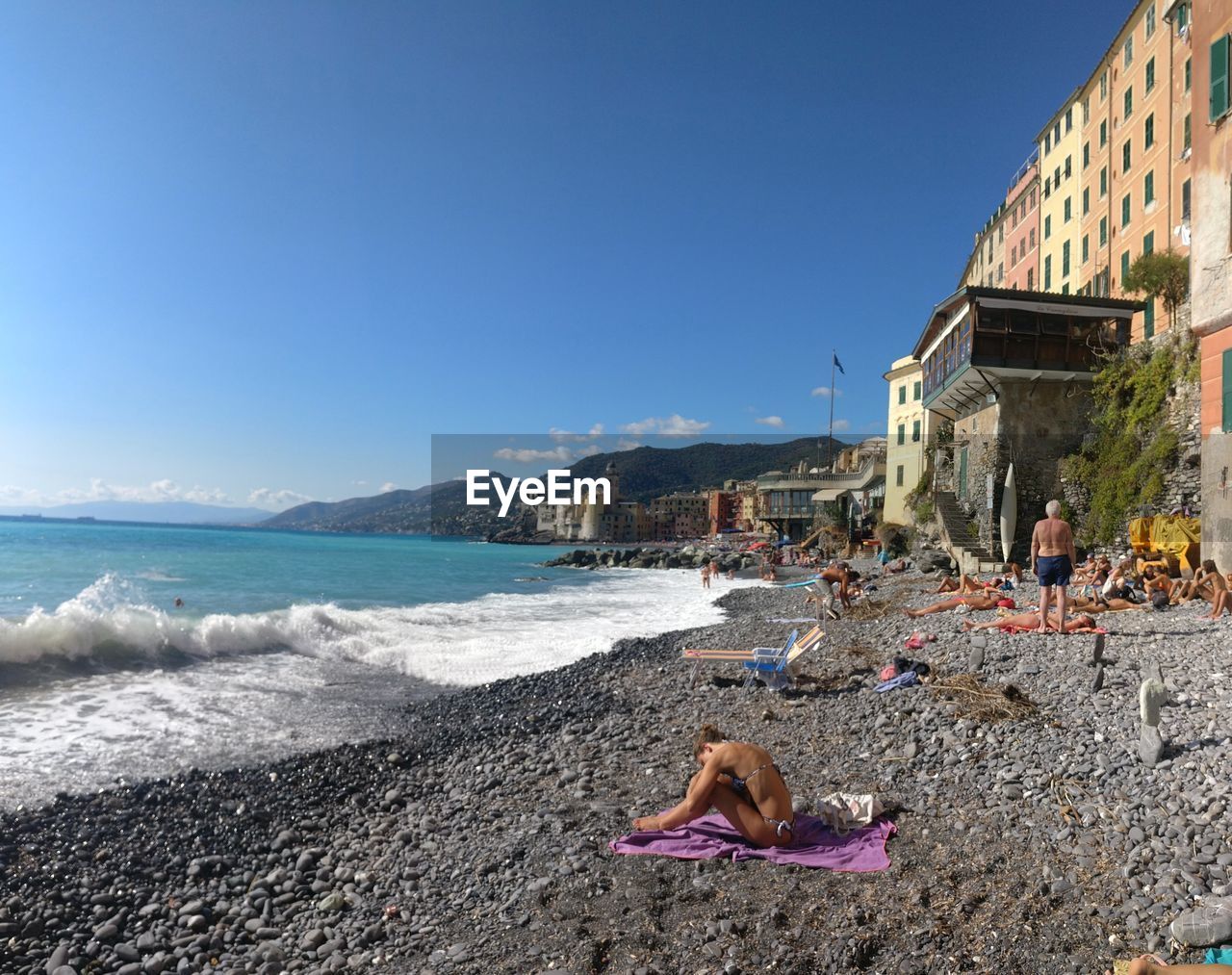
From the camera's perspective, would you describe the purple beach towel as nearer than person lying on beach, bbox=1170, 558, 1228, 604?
Yes

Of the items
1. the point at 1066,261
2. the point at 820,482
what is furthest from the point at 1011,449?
the point at 820,482

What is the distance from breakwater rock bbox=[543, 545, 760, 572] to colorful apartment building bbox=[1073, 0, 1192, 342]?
89.8ft

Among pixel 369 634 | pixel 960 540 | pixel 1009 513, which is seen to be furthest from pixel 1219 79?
pixel 369 634

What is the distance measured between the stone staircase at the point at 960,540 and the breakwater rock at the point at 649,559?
80.9ft

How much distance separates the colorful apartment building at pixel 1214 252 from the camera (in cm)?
955

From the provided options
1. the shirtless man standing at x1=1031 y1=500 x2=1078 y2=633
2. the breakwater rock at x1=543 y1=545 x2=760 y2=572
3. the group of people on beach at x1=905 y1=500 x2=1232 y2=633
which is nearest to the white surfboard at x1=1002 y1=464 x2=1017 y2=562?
the group of people on beach at x1=905 y1=500 x2=1232 y2=633

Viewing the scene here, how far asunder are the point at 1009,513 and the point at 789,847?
59.9ft

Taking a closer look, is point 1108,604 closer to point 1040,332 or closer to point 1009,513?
point 1009,513

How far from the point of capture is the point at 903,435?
39.7 m

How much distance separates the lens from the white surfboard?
2000 centimetres

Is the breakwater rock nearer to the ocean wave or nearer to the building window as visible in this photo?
the ocean wave

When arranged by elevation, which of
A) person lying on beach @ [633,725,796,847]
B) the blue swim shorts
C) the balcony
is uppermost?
the balcony

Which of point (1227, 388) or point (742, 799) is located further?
point (1227, 388)

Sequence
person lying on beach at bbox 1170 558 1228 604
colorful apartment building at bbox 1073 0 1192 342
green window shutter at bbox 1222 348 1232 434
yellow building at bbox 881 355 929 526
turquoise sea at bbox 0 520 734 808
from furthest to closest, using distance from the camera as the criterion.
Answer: yellow building at bbox 881 355 929 526, colorful apartment building at bbox 1073 0 1192 342, green window shutter at bbox 1222 348 1232 434, person lying on beach at bbox 1170 558 1228 604, turquoise sea at bbox 0 520 734 808
